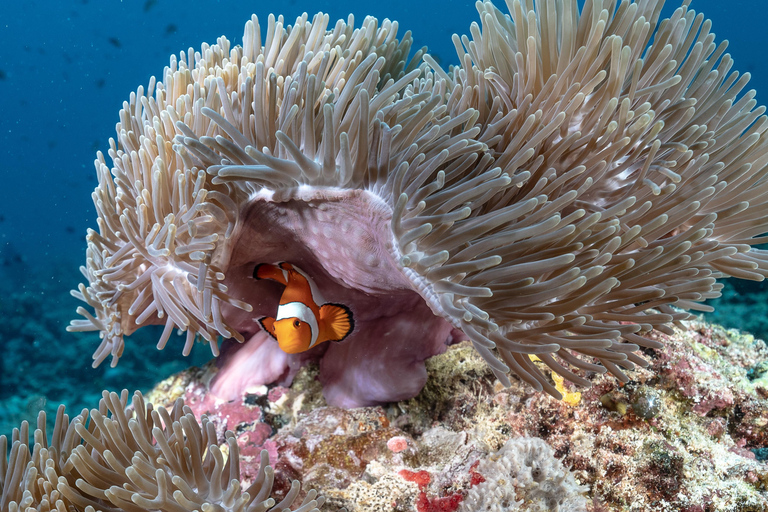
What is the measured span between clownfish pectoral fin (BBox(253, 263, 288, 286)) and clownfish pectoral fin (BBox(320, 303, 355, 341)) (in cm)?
22

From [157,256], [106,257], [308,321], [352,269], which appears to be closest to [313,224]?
[352,269]

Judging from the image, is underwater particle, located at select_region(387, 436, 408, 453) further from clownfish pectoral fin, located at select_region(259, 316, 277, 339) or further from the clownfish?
clownfish pectoral fin, located at select_region(259, 316, 277, 339)

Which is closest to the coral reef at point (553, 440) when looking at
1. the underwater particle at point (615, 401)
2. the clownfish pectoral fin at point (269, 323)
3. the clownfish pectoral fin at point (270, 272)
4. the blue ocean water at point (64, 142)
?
the underwater particle at point (615, 401)

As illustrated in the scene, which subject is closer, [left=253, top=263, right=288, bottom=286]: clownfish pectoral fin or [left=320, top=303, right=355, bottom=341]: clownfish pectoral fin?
[left=320, top=303, right=355, bottom=341]: clownfish pectoral fin

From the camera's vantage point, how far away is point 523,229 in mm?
1055

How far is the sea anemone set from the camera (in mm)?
1123

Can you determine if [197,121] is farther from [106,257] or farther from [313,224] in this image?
[106,257]

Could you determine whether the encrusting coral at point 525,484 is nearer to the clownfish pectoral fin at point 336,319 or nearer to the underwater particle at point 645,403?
the underwater particle at point 645,403

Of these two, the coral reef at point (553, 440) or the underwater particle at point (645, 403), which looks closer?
the coral reef at point (553, 440)

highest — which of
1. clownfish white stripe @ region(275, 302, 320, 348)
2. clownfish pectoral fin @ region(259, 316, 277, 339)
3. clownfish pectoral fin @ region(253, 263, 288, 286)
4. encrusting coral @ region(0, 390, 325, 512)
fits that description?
clownfish pectoral fin @ region(253, 263, 288, 286)

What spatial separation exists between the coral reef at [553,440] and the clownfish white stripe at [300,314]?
39cm

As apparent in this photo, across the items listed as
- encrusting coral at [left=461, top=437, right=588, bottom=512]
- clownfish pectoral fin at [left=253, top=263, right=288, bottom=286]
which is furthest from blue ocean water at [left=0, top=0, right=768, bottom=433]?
encrusting coral at [left=461, top=437, right=588, bottom=512]

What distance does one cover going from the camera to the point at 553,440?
1433 millimetres

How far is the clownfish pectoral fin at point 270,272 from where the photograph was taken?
1611 mm
